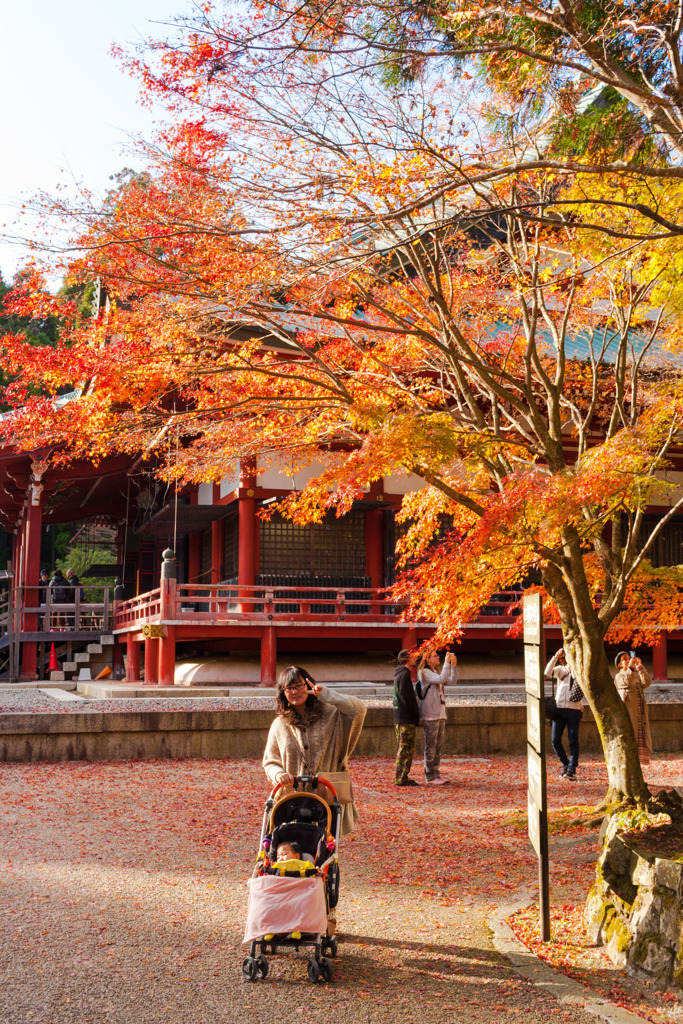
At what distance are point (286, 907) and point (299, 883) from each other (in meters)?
0.12

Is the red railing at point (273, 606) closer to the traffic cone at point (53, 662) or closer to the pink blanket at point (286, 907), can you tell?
the traffic cone at point (53, 662)

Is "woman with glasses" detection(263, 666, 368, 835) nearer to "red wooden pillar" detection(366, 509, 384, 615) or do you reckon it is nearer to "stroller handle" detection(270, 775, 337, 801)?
"stroller handle" detection(270, 775, 337, 801)

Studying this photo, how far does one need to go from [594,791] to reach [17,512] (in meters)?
19.3

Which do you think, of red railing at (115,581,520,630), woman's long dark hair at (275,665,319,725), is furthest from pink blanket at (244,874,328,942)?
red railing at (115,581,520,630)

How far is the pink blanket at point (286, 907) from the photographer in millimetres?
4160

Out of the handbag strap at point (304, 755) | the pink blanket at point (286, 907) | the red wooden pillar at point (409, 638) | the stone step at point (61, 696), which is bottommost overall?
the stone step at point (61, 696)

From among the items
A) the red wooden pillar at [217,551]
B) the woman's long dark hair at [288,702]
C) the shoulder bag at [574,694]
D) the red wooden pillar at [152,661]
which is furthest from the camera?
the red wooden pillar at [217,551]

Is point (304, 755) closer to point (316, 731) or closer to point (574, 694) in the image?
point (316, 731)

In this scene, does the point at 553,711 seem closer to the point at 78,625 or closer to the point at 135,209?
the point at 135,209

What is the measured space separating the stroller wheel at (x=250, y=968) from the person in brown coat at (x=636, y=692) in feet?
24.8

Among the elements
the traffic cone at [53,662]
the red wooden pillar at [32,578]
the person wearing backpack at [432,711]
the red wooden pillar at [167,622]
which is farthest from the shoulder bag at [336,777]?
the traffic cone at [53,662]

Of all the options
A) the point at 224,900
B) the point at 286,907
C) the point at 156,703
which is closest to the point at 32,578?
the point at 156,703

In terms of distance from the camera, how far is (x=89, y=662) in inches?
832

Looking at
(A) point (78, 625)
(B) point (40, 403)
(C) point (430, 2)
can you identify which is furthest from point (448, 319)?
(A) point (78, 625)
